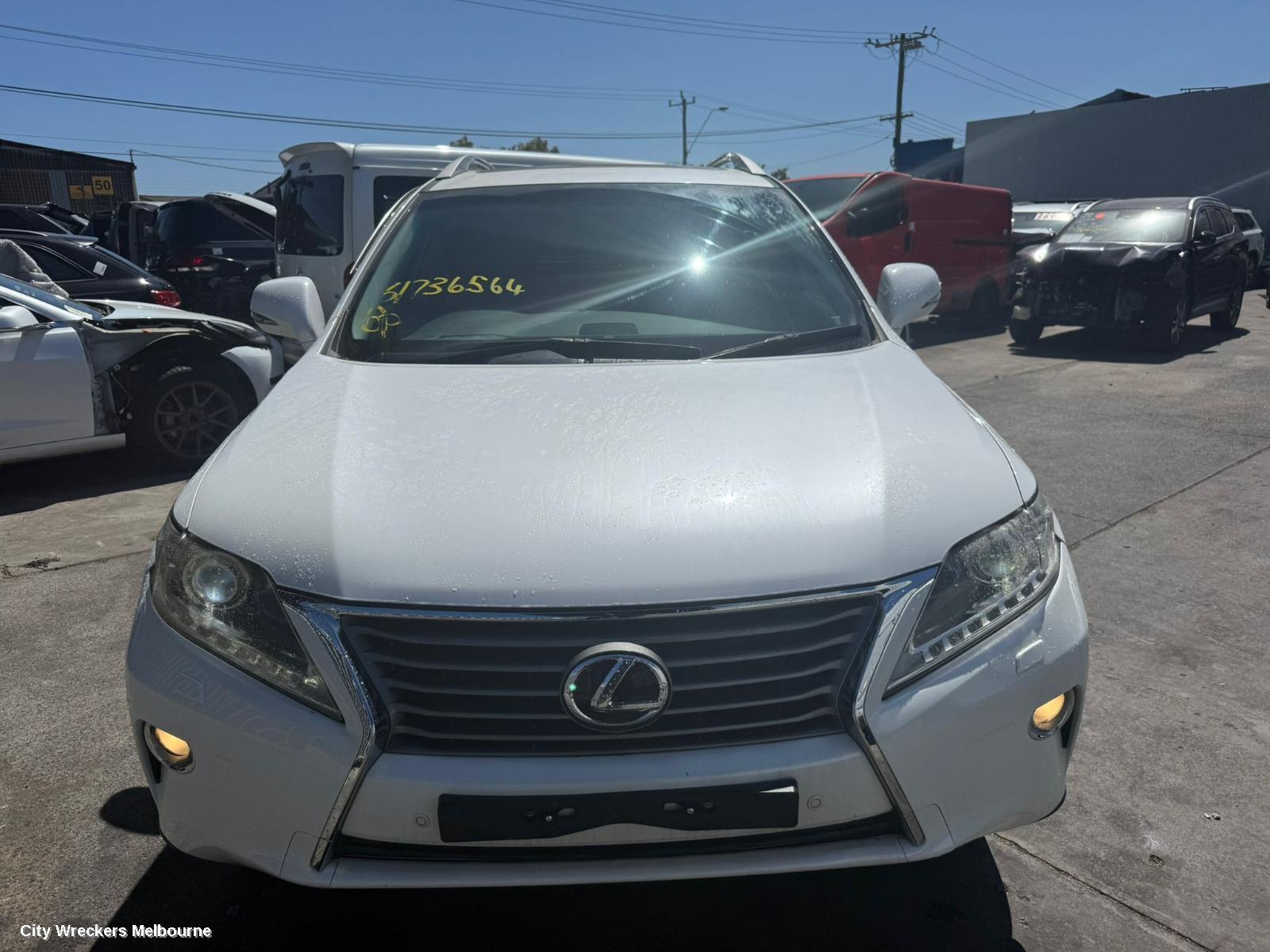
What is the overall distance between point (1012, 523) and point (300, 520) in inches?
54.3

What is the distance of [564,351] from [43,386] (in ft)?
14.2

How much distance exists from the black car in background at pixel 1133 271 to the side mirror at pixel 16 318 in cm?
989

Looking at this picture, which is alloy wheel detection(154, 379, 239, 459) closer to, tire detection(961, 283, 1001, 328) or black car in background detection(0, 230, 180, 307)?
black car in background detection(0, 230, 180, 307)

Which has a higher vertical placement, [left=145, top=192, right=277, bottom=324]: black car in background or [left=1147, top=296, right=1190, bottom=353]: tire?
[left=145, top=192, right=277, bottom=324]: black car in background

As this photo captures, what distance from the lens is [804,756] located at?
1700 millimetres

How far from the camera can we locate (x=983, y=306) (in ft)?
45.9

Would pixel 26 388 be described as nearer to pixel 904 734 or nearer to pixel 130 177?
pixel 904 734

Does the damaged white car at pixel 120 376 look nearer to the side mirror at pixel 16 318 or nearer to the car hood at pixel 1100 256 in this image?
the side mirror at pixel 16 318

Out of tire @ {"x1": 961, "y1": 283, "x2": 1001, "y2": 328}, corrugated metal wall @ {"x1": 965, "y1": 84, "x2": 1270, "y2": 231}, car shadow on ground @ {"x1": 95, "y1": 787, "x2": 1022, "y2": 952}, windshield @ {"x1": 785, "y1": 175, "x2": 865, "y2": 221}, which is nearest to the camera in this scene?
car shadow on ground @ {"x1": 95, "y1": 787, "x2": 1022, "y2": 952}

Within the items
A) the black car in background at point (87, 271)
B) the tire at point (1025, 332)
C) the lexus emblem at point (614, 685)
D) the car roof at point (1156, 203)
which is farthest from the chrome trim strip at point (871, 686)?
the car roof at point (1156, 203)

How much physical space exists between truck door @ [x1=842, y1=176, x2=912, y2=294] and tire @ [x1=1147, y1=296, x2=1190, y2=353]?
304 centimetres

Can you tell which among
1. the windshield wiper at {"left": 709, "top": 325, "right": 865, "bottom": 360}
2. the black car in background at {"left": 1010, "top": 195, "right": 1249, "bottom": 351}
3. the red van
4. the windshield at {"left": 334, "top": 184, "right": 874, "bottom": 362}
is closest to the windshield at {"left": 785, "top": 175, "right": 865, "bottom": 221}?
the red van

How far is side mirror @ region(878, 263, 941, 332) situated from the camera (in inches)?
131

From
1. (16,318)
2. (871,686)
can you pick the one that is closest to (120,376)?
(16,318)
